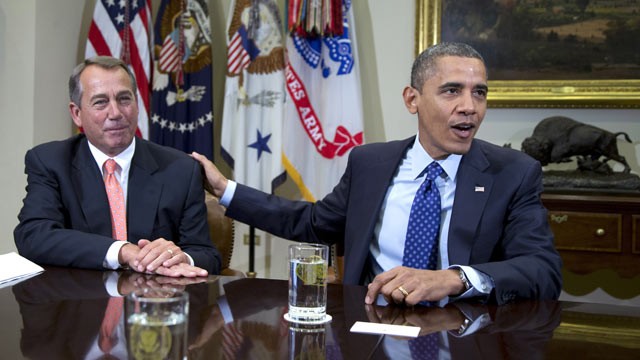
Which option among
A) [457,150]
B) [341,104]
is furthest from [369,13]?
[457,150]

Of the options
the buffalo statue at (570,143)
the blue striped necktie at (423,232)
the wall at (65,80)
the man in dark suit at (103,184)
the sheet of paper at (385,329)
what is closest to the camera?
the sheet of paper at (385,329)

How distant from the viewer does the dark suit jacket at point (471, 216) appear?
1881 mm

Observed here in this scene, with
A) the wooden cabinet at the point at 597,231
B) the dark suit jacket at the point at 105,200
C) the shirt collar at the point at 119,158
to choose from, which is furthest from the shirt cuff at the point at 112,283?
the wooden cabinet at the point at 597,231

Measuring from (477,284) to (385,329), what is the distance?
0.44 meters

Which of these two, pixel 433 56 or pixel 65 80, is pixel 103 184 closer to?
pixel 433 56

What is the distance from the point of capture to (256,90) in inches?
196

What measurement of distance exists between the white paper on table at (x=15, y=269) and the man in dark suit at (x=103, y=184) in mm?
84

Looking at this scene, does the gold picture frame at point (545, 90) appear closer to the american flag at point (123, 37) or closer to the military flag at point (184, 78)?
the military flag at point (184, 78)

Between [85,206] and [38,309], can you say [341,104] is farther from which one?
[38,309]

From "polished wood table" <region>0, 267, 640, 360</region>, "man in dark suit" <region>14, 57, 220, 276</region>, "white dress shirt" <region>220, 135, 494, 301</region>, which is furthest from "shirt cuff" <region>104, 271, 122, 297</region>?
"white dress shirt" <region>220, 135, 494, 301</region>

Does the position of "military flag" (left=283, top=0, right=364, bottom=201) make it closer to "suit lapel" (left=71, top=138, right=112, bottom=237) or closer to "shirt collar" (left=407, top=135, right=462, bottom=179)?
"shirt collar" (left=407, top=135, right=462, bottom=179)

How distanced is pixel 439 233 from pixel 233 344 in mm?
1028

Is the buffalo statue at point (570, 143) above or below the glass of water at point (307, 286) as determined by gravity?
above

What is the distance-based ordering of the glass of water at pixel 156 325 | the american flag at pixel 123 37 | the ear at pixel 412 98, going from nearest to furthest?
the glass of water at pixel 156 325
the ear at pixel 412 98
the american flag at pixel 123 37
